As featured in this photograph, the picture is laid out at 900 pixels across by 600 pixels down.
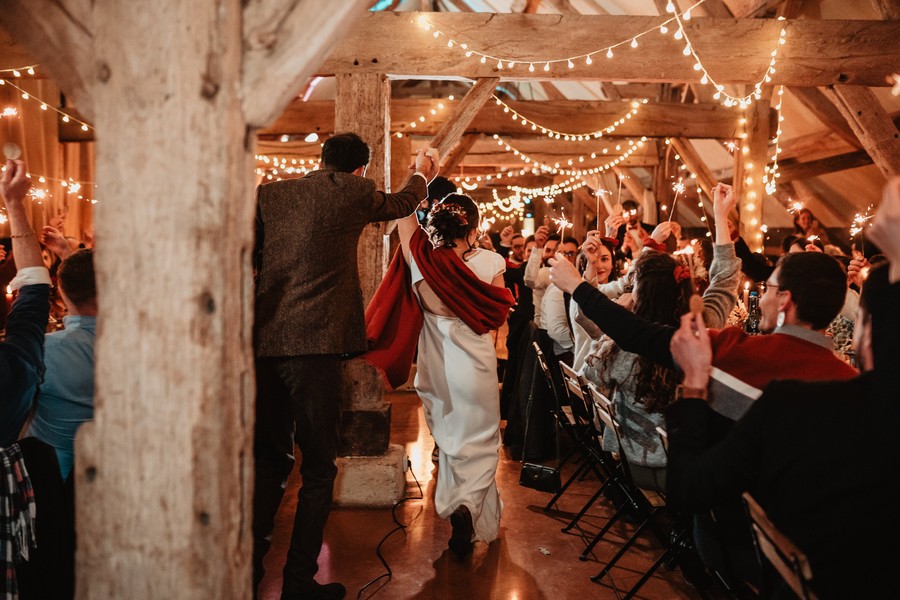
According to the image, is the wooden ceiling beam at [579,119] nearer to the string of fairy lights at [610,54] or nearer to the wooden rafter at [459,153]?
the wooden rafter at [459,153]

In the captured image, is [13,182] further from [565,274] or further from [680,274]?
[680,274]

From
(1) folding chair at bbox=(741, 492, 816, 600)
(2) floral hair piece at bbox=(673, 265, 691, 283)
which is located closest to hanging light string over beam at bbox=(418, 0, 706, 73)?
(2) floral hair piece at bbox=(673, 265, 691, 283)

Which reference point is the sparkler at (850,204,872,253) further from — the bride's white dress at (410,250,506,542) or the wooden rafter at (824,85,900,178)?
the bride's white dress at (410,250,506,542)

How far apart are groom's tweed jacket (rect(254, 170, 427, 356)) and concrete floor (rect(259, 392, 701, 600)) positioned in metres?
0.96

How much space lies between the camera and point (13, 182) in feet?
5.92

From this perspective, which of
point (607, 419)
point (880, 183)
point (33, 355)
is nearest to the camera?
point (33, 355)

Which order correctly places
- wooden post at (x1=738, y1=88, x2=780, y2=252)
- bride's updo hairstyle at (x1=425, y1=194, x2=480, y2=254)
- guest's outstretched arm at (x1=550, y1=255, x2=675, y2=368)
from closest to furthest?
1. guest's outstretched arm at (x1=550, y1=255, x2=675, y2=368)
2. bride's updo hairstyle at (x1=425, y1=194, x2=480, y2=254)
3. wooden post at (x1=738, y1=88, x2=780, y2=252)

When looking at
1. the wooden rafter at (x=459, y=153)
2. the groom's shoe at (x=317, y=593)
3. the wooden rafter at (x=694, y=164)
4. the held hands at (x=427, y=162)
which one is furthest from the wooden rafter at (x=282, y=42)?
the wooden rafter at (x=694, y=164)

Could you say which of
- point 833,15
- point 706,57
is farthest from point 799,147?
point 706,57

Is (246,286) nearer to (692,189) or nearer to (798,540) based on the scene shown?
(798,540)

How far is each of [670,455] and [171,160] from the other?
1.23 meters

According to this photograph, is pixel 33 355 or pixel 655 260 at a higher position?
pixel 655 260

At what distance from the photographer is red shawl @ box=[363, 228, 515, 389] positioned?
310 centimetres

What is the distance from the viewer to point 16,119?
25.4 feet
